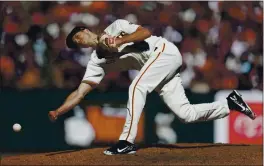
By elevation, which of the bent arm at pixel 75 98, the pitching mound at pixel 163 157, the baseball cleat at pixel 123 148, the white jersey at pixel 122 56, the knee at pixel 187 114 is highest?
the white jersey at pixel 122 56

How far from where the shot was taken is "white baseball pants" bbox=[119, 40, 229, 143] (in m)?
6.67

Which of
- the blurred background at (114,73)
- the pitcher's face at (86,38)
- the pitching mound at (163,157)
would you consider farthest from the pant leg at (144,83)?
the blurred background at (114,73)

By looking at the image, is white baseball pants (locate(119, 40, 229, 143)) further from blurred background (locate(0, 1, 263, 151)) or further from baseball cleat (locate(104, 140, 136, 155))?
blurred background (locate(0, 1, 263, 151))

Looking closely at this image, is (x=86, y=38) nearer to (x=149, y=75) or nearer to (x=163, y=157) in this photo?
(x=149, y=75)

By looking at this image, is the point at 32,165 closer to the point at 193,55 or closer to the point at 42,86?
the point at 42,86

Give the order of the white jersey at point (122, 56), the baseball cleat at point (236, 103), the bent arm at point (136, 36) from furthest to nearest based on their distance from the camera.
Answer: the baseball cleat at point (236, 103)
the white jersey at point (122, 56)
the bent arm at point (136, 36)

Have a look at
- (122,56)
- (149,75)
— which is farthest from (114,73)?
(149,75)

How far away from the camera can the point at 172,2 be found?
11805 mm

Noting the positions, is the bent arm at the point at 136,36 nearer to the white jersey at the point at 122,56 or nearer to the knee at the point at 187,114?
the white jersey at the point at 122,56

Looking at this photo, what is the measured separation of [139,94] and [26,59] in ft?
17.1

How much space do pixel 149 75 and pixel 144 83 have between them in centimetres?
10

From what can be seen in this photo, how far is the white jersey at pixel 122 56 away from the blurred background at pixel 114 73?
355 centimetres

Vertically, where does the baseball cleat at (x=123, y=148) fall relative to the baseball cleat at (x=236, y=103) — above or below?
below

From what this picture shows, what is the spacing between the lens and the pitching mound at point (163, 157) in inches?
250
